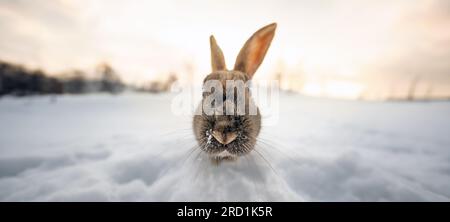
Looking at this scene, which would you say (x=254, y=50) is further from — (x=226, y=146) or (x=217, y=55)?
(x=226, y=146)

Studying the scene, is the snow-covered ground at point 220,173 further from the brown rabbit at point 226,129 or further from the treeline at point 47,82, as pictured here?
the treeline at point 47,82

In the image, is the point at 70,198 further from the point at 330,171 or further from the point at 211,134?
the point at 330,171

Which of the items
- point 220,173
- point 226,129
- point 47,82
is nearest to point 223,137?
point 226,129

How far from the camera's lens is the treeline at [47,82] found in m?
21.8

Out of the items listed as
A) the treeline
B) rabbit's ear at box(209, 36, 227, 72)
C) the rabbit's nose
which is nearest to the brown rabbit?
the rabbit's nose

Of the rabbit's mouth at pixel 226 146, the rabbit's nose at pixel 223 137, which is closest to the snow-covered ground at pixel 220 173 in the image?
the rabbit's mouth at pixel 226 146

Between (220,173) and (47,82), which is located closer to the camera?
(220,173)

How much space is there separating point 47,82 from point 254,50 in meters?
29.4

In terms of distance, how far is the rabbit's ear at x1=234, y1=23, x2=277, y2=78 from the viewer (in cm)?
288

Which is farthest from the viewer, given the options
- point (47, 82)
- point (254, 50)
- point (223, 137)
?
point (47, 82)

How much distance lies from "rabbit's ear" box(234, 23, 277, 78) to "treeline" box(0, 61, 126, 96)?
80.7 feet

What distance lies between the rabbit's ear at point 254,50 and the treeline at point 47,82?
968 inches

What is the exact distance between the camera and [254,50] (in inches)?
116
